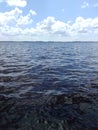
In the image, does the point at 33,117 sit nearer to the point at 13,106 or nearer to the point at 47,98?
the point at 13,106

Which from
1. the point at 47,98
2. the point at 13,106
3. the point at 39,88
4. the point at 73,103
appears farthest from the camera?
the point at 39,88

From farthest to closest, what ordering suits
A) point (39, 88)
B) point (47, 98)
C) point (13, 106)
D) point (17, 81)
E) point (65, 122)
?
point (17, 81) → point (39, 88) → point (47, 98) → point (13, 106) → point (65, 122)

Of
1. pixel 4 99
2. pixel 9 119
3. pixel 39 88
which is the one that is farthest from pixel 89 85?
pixel 9 119

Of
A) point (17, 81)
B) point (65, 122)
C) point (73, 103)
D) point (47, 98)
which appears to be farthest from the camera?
point (17, 81)

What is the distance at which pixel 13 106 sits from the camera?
12.3 m

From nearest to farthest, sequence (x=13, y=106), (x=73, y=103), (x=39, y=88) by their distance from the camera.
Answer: (x=13, y=106), (x=73, y=103), (x=39, y=88)

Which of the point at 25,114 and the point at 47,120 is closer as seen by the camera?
the point at 47,120

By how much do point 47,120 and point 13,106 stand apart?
9.45 ft

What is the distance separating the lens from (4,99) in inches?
531

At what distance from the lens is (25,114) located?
11.1 meters

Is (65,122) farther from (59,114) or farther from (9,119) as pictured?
(9,119)

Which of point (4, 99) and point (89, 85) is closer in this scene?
point (4, 99)

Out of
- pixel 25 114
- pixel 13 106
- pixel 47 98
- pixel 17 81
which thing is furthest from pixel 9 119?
pixel 17 81

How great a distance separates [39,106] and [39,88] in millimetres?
4356
